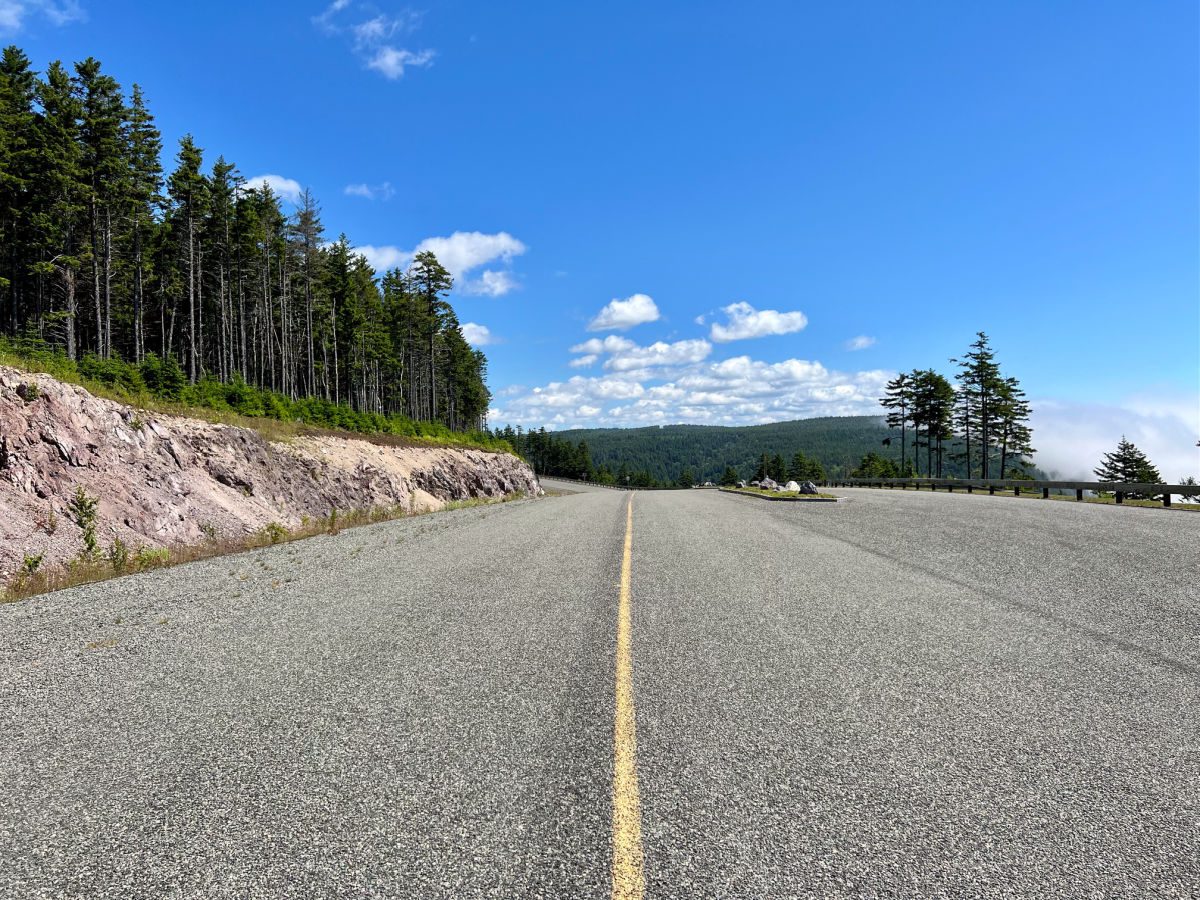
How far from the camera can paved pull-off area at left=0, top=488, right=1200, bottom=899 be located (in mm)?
2551

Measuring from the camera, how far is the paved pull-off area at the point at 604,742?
100 inches

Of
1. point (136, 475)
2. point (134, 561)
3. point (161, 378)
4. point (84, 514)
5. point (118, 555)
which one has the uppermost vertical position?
point (161, 378)

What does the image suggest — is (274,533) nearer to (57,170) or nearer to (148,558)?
(148,558)

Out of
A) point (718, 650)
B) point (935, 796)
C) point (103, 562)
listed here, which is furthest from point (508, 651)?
point (103, 562)

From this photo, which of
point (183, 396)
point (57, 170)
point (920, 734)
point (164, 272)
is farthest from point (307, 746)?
point (164, 272)

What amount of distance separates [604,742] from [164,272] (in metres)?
55.9

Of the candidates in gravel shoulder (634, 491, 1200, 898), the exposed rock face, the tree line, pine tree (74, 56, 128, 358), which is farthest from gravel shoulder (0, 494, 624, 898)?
the tree line

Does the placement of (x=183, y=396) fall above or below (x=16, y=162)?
below

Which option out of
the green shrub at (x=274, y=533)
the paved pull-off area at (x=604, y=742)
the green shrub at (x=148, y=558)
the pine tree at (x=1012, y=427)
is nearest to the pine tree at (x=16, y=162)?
the green shrub at (x=274, y=533)

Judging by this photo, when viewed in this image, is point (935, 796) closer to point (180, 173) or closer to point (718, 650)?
point (718, 650)

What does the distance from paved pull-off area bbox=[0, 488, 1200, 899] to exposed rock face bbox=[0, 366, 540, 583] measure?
13.1ft

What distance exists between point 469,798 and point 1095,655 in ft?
18.8

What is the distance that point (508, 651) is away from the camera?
17.5 feet

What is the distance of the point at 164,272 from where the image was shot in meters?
44.8
